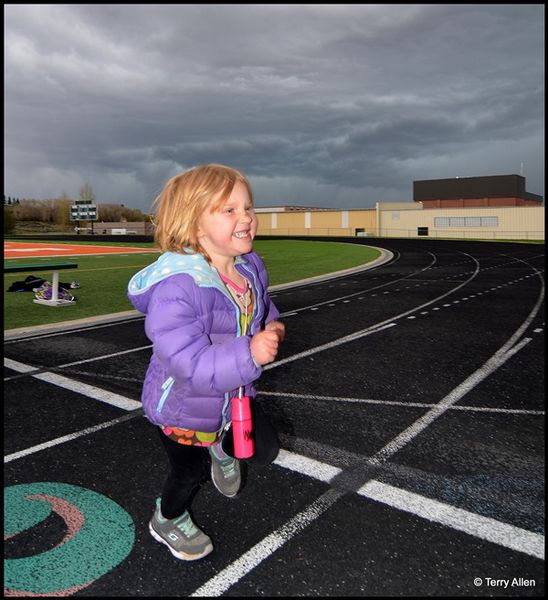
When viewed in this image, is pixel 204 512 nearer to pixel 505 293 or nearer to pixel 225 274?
pixel 225 274

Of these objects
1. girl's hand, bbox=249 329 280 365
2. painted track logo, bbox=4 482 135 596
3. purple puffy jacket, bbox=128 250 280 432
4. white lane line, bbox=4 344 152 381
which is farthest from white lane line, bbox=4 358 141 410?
girl's hand, bbox=249 329 280 365

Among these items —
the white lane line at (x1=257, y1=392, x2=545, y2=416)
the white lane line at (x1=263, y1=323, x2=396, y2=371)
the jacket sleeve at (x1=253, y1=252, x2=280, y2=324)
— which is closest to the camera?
the jacket sleeve at (x1=253, y1=252, x2=280, y2=324)

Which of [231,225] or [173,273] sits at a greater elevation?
[231,225]

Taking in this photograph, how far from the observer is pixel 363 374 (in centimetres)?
613

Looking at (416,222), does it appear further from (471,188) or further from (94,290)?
(94,290)

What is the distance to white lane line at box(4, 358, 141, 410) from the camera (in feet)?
16.6

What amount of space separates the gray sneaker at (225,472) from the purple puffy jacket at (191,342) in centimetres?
53

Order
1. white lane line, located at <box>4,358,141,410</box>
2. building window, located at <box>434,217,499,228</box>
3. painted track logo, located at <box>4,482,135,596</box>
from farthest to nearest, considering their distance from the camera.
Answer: building window, located at <box>434,217,499,228</box> → white lane line, located at <box>4,358,141,410</box> → painted track logo, located at <box>4,482,135,596</box>

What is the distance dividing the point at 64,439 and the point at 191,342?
8.60ft

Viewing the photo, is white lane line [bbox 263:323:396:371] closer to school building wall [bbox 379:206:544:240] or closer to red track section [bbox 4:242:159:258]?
red track section [bbox 4:242:159:258]

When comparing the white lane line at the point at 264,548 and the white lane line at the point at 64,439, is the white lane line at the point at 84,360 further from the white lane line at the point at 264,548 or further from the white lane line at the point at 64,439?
the white lane line at the point at 264,548

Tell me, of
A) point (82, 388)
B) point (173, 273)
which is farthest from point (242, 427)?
point (82, 388)

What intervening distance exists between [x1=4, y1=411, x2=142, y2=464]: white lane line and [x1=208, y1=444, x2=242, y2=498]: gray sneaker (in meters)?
1.74

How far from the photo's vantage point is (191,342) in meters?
2.24
